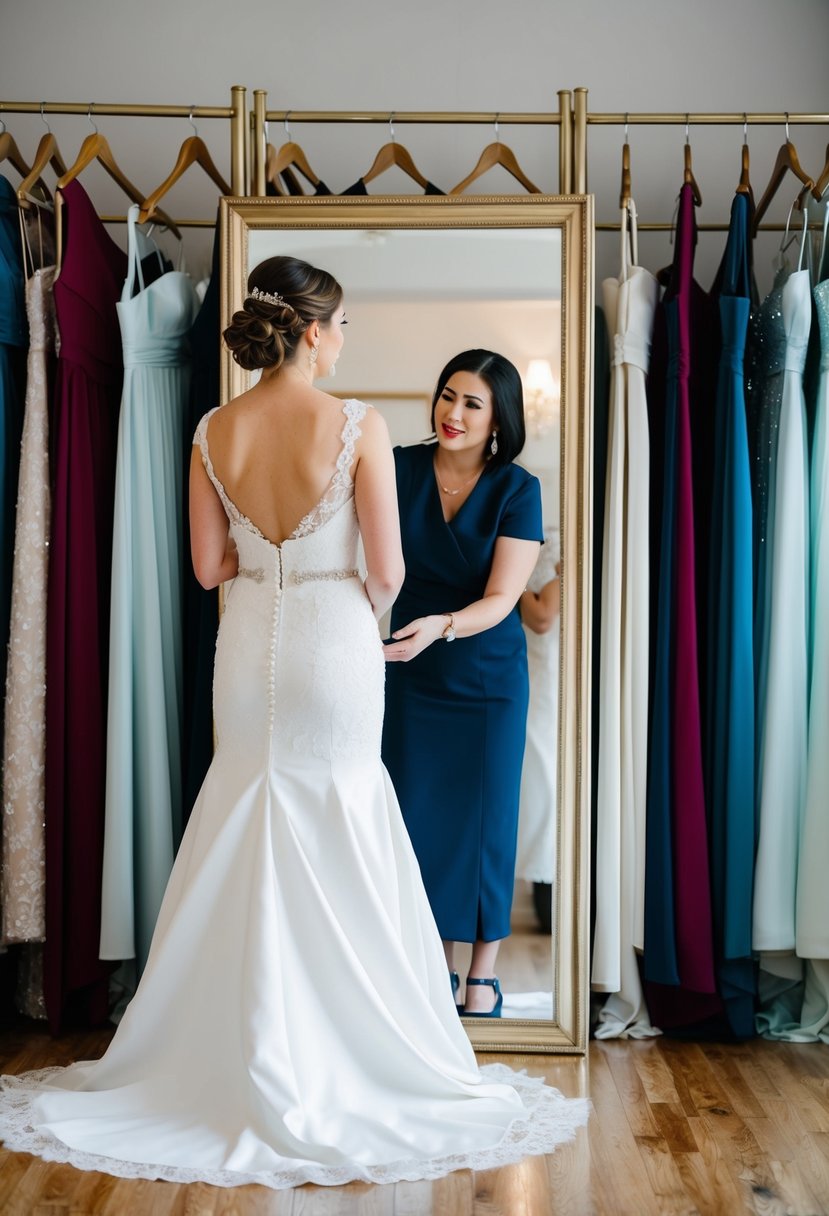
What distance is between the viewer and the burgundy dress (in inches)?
118

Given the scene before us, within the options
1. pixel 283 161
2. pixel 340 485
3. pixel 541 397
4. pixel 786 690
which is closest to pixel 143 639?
pixel 340 485

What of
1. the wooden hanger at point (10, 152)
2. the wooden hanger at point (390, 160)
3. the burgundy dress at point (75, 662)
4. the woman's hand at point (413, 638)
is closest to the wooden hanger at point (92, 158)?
the burgundy dress at point (75, 662)

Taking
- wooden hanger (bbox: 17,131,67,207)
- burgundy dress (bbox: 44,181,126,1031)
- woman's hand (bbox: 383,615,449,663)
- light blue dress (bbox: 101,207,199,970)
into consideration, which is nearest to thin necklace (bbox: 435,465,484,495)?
woman's hand (bbox: 383,615,449,663)

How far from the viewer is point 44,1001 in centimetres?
306

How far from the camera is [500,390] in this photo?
2928 millimetres

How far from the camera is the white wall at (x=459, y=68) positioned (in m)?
3.53

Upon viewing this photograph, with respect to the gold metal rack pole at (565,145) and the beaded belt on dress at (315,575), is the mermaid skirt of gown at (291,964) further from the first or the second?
the gold metal rack pole at (565,145)

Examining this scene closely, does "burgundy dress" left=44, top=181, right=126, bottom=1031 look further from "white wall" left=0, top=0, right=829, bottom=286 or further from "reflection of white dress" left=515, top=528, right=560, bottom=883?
"reflection of white dress" left=515, top=528, right=560, bottom=883

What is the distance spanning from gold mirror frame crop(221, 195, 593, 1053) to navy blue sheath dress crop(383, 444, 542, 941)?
120mm

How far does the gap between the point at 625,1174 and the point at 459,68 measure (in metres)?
2.90

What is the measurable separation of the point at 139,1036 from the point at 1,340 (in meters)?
1.68

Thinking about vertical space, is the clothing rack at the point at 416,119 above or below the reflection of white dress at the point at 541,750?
above

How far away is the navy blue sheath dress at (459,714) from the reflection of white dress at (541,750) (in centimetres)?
4

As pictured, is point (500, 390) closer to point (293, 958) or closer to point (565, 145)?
point (565, 145)
